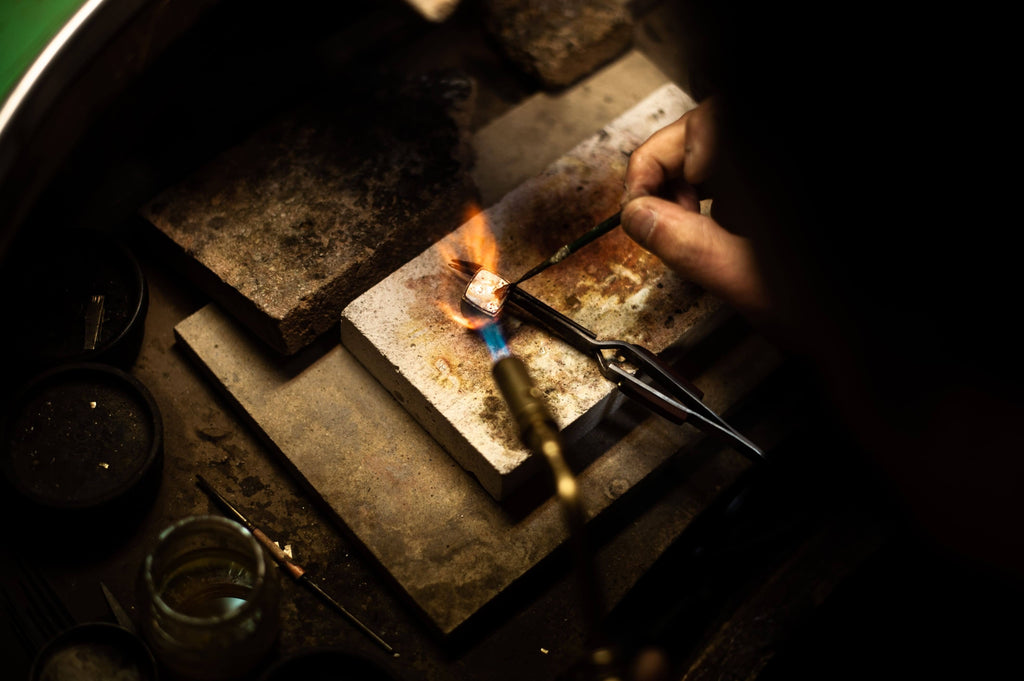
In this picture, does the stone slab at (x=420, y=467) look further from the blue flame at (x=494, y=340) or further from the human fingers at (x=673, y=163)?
the human fingers at (x=673, y=163)

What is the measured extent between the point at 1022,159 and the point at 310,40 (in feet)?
8.19

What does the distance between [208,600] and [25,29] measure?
1.38 m

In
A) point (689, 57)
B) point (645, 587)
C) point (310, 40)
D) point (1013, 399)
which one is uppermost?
point (310, 40)

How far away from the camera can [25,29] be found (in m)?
1.52

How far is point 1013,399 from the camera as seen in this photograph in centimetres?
198

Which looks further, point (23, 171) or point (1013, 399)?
point (1013, 399)

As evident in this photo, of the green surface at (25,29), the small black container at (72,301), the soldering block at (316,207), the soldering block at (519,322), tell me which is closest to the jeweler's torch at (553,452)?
the soldering block at (519,322)

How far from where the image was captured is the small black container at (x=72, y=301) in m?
2.24

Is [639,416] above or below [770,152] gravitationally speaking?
below

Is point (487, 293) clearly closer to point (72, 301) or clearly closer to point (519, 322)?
point (519, 322)

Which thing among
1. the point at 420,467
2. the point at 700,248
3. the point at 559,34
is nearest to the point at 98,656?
the point at 420,467

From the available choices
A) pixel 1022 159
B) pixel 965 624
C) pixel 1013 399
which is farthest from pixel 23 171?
pixel 965 624

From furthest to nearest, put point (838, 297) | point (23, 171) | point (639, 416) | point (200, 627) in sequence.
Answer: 1. point (639, 416)
2. point (838, 297)
3. point (200, 627)
4. point (23, 171)

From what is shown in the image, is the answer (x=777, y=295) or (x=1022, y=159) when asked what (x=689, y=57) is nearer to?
(x=777, y=295)
